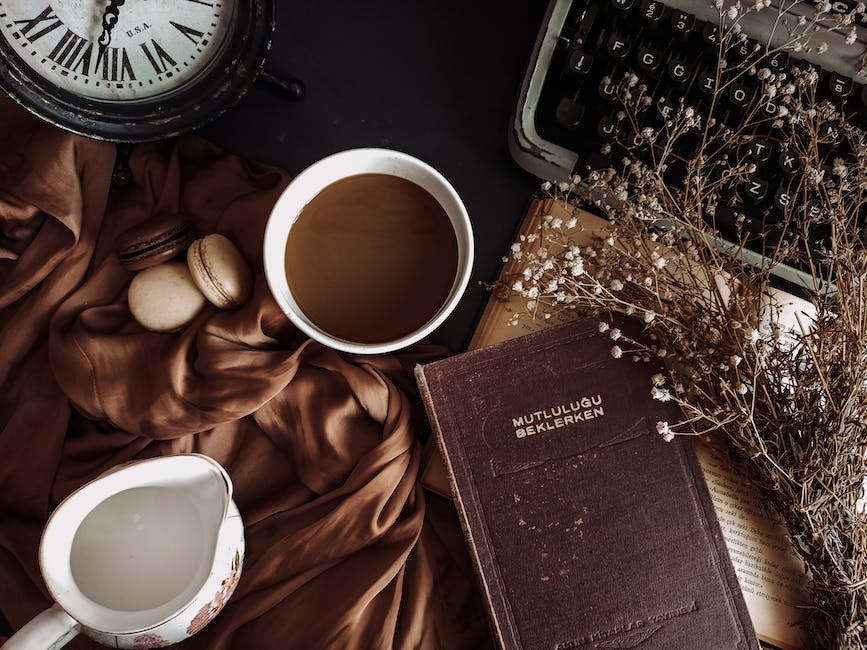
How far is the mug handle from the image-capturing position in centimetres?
73

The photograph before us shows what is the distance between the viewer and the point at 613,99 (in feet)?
2.96

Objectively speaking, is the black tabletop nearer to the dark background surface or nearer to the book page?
the dark background surface

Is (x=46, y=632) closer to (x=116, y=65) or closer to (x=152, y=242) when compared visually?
(x=152, y=242)

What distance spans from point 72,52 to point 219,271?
0.30m

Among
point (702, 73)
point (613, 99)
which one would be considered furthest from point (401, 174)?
point (702, 73)

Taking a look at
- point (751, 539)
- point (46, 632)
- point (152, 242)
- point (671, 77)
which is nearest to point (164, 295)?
point (152, 242)

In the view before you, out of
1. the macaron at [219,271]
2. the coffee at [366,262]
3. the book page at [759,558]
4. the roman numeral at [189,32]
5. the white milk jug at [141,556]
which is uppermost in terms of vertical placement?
the roman numeral at [189,32]

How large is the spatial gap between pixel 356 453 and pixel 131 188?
51 centimetres

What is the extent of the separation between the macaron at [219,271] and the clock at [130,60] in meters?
0.15

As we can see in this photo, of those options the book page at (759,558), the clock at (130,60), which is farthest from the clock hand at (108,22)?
the book page at (759,558)

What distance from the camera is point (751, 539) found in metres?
0.94

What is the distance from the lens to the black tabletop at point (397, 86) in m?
1.06

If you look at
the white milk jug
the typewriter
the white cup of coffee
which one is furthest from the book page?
the white milk jug

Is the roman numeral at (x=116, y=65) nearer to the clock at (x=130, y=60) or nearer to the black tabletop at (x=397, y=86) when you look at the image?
the clock at (x=130, y=60)
